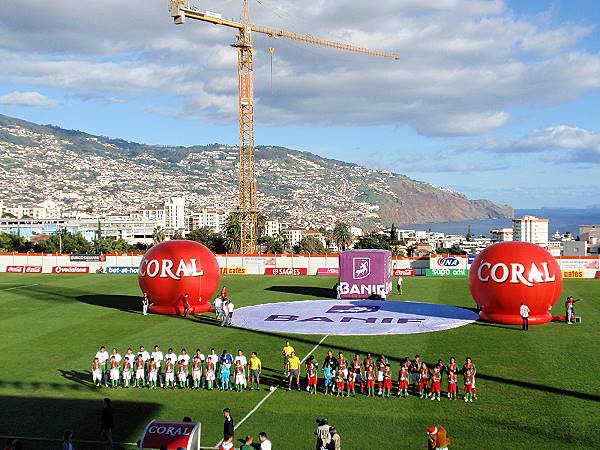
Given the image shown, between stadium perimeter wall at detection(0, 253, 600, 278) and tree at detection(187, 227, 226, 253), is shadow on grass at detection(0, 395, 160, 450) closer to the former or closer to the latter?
stadium perimeter wall at detection(0, 253, 600, 278)

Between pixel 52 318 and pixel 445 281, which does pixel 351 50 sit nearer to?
pixel 445 281

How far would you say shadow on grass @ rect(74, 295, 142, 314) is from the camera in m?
41.0

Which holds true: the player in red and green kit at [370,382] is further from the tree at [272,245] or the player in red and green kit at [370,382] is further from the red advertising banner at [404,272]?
the tree at [272,245]

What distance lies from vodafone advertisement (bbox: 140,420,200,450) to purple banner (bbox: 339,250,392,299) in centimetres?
2894

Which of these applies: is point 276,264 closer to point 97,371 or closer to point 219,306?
point 219,306

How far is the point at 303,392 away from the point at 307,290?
28.2m

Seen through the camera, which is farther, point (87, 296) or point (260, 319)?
point (87, 296)

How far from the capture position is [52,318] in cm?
3750

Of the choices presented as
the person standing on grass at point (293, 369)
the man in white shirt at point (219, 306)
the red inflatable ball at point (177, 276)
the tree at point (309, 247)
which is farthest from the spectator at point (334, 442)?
the tree at point (309, 247)

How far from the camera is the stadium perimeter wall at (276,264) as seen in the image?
199 ft

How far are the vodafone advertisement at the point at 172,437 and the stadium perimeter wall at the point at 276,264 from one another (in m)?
48.4

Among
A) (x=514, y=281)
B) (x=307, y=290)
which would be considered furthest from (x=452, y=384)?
(x=307, y=290)

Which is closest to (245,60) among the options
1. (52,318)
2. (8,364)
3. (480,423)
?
(52,318)

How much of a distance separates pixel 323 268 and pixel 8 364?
40.0m
